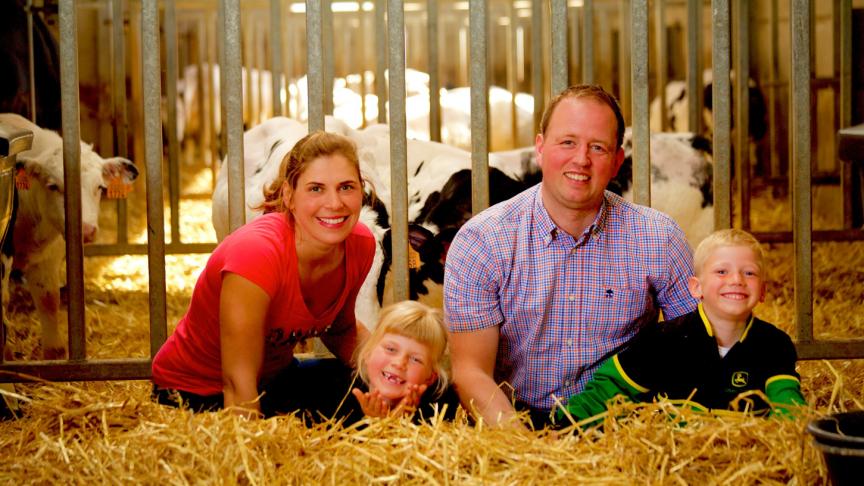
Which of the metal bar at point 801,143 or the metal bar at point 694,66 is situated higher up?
the metal bar at point 694,66

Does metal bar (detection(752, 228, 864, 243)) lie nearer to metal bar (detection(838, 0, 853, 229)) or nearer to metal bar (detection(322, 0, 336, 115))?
metal bar (detection(838, 0, 853, 229))

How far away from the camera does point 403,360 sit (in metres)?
3.11

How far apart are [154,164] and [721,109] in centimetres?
188

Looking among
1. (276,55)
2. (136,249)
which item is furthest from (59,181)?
(276,55)

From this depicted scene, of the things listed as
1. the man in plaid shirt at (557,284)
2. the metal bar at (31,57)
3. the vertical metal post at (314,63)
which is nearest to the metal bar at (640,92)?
the man in plaid shirt at (557,284)

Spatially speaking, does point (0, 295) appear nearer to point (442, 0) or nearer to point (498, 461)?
point (498, 461)

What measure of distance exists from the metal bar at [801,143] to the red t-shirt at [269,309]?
143cm

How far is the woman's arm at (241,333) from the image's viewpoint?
9.99 feet

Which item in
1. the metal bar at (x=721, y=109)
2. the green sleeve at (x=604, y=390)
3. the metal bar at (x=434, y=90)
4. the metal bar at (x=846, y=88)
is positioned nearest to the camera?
the green sleeve at (x=604, y=390)

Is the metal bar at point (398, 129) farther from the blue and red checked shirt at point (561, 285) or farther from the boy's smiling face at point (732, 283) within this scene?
the boy's smiling face at point (732, 283)

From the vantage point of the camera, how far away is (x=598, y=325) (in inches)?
128

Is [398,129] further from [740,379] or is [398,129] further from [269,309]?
[740,379]

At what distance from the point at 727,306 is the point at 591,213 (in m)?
0.55

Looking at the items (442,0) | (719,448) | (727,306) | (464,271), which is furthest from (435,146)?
(442,0)
